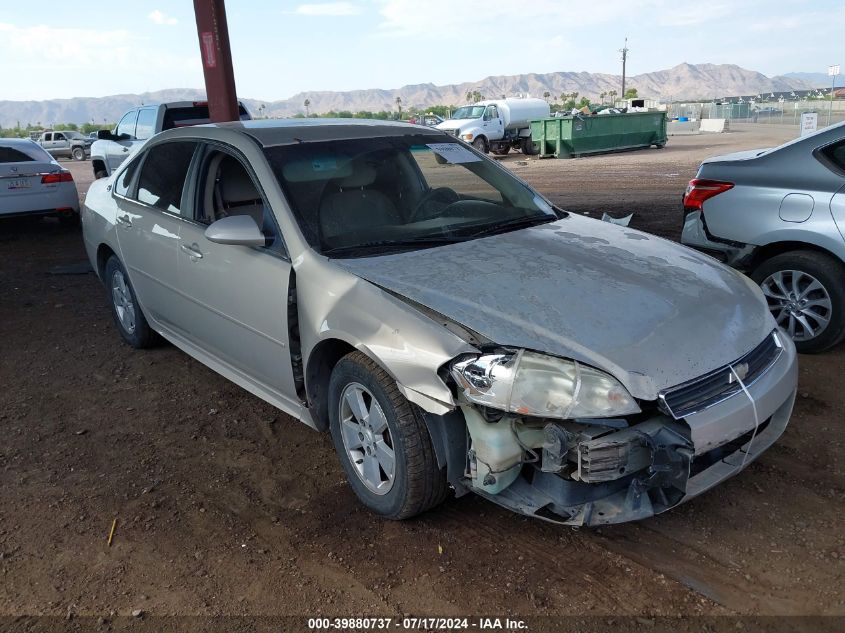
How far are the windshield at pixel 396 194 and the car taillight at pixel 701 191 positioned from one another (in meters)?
1.52

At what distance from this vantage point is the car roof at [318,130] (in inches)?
151

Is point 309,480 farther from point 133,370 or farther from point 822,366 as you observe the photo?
point 822,366

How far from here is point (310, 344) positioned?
319 cm

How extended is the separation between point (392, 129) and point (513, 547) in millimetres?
2501

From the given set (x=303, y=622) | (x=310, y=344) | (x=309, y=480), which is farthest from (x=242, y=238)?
(x=303, y=622)

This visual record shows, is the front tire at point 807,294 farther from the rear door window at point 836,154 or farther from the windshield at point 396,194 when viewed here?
the windshield at point 396,194

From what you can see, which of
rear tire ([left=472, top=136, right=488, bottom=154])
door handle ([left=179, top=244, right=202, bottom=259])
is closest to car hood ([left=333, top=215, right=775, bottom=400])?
door handle ([left=179, top=244, right=202, bottom=259])

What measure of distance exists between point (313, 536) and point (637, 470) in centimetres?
137

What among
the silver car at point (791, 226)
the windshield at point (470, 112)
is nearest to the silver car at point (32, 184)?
the silver car at point (791, 226)

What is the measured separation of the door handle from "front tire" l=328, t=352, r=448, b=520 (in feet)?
4.26

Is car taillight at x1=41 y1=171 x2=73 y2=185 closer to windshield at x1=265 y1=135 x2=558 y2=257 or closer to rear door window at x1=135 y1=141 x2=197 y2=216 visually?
rear door window at x1=135 y1=141 x2=197 y2=216

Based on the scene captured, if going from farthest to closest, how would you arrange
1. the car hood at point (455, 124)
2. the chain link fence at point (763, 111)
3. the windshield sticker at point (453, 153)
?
the chain link fence at point (763, 111), the car hood at point (455, 124), the windshield sticker at point (453, 153)

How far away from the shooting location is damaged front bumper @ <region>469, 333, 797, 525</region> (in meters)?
2.46

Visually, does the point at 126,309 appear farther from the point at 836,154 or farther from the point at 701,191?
the point at 836,154
